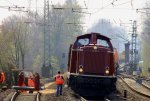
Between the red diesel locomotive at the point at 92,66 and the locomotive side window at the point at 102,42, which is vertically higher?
the locomotive side window at the point at 102,42

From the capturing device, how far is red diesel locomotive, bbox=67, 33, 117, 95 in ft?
65.7

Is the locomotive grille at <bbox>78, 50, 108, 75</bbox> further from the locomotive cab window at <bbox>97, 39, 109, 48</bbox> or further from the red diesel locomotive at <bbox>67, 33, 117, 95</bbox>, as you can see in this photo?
the locomotive cab window at <bbox>97, 39, 109, 48</bbox>

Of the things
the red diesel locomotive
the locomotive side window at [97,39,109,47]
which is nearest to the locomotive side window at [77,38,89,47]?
the red diesel locomotive

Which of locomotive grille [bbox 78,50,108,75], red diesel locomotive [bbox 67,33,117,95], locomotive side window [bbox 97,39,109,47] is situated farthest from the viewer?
locomotive side window [bbox 97,39,109,47]

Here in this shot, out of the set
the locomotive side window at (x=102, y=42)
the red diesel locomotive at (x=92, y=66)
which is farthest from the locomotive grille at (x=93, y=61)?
the locomotive side window at (x=102, y=42)

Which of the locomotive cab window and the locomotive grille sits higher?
the locomotive cab window

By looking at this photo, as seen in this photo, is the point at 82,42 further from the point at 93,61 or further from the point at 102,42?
the point at 93,61

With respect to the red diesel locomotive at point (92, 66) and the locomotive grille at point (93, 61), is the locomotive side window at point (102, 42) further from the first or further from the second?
the locomotive grille at point (93, 61)

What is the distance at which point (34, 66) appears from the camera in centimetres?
7975

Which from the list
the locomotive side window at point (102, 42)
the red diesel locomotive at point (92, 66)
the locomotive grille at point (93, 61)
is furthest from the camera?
the locomotive side window at point (102, 42)

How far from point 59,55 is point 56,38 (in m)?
5.24

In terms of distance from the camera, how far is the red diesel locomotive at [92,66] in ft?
65.7

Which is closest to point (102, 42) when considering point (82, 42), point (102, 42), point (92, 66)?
point (102, 42)

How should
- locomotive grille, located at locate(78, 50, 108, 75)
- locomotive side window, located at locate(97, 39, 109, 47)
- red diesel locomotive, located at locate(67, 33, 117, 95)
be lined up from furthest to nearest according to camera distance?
locomotive side window, located at locate(97, 39, 109, 47), locomotive grille, located at locate(78, 50, 108, 75), red diesel locomotive, located at locate(67, 33, 117, 95)
